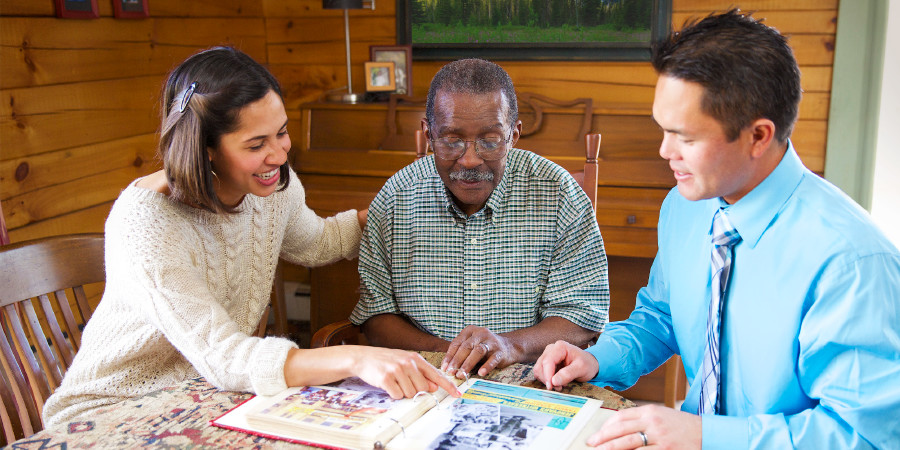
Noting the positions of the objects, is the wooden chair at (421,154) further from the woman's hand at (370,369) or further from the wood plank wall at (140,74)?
the wood plank wall at (140,74)

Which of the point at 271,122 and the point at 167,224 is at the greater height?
the point at 271,122

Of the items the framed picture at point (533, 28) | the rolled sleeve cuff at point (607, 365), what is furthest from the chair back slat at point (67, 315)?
the framed picture at point (533, 28)

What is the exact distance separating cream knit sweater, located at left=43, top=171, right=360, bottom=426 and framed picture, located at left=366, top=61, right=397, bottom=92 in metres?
Answer: 1.54

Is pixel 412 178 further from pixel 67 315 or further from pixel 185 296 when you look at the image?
pixel 67 315

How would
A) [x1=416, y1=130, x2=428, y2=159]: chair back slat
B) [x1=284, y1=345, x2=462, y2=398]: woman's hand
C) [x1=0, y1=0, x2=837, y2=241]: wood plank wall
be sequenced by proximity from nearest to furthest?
[x1=284, y1=345, x2=462, y2=398]: woman's hand → [x1=416, y1=130, x2=428, y2=159]: chair back slat → [x1=0, y1=0, x2=837, y2=241]: wood plank wall

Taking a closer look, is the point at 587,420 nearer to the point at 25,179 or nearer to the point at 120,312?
the point at 120,312

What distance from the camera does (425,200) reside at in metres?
1.87

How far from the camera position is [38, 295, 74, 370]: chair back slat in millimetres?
1610

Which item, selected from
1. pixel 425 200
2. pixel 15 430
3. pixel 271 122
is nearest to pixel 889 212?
pixel 425 200

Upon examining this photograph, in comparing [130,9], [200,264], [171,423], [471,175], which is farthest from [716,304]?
[130,9]

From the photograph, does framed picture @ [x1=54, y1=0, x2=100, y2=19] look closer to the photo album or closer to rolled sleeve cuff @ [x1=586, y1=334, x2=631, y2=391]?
the photo album

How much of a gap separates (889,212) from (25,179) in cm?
299

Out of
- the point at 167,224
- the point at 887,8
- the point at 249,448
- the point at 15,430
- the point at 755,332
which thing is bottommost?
the point at 15,430

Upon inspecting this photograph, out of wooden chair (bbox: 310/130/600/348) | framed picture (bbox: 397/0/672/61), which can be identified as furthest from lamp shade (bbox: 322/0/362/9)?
wooden chair (bbox: 310/130/600/348)
